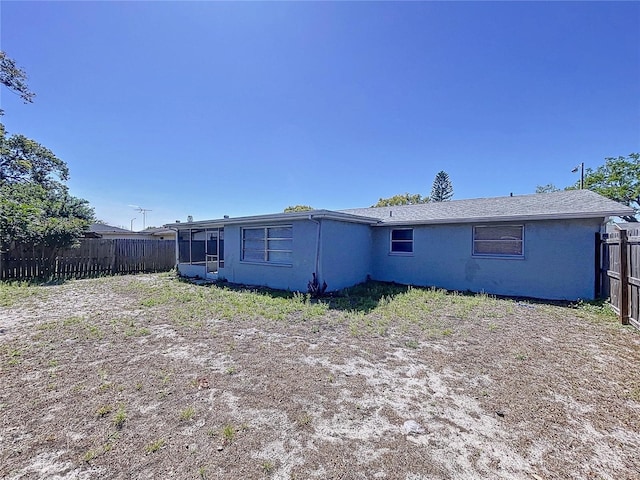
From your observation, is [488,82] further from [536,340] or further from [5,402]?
[5,402]

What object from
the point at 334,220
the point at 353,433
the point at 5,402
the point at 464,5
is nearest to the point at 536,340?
the point at 353,433

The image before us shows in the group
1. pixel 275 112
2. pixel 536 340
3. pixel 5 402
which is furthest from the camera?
pixel 275 112

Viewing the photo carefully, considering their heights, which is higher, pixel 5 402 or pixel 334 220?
pixel 334 220

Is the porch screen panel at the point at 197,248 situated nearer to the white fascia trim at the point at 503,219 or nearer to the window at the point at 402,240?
the white fascia trim at the point at 503,219

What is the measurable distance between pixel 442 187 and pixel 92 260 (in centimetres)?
4379

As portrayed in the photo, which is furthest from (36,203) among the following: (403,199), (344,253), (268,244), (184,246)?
(403,199)

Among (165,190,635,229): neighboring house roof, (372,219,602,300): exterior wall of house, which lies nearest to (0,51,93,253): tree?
(165,190,635,229): neighboring house roof

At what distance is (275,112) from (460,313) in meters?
10.4

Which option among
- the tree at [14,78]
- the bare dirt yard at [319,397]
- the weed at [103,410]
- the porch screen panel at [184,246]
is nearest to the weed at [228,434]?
the bare dirt yard at [319,397]

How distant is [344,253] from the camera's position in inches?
388

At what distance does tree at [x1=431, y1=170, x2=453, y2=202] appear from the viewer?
4419cm

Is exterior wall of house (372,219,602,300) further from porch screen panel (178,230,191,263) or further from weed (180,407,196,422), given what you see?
weed (180,407,196,422)

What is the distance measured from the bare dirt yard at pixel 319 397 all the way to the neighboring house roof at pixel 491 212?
2983mm

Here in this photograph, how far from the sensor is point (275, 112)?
12.2 m
